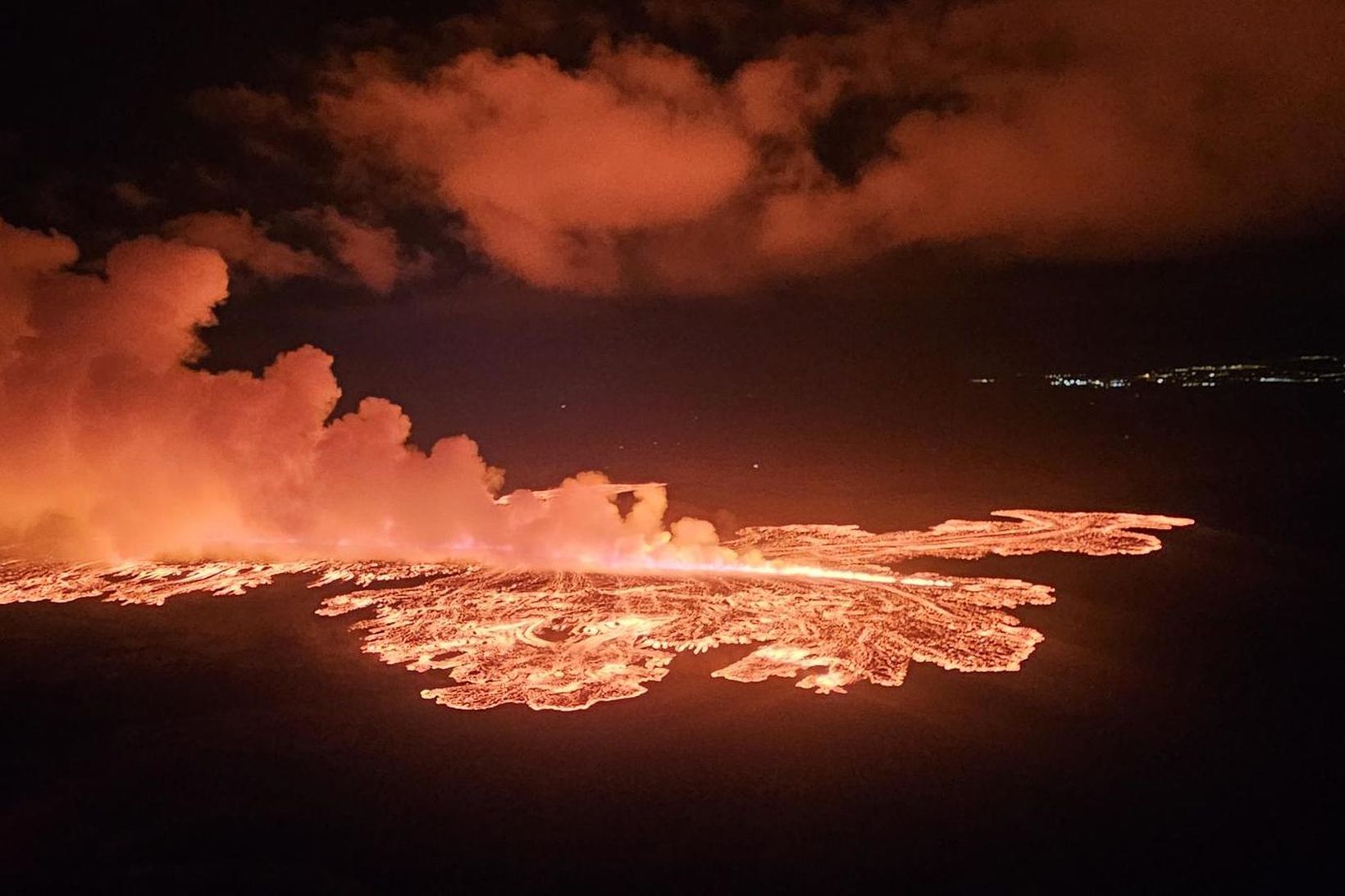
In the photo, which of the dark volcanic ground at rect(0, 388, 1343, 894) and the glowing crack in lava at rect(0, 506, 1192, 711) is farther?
the glowing crack in lava at rect(0, 506, 1192, 711)

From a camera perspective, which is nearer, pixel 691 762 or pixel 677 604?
pixel 691 762

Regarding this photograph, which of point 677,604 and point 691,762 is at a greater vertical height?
point 677,604

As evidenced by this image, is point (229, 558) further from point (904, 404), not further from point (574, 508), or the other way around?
point (904, 404)

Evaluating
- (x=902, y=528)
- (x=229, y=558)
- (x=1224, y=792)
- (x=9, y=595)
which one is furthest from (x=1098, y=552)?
(x=9, y=595)

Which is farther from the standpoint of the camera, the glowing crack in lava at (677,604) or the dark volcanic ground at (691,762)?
the glowing crack in lava at (677,604)

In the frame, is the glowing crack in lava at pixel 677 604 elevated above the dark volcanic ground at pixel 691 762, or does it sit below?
above
